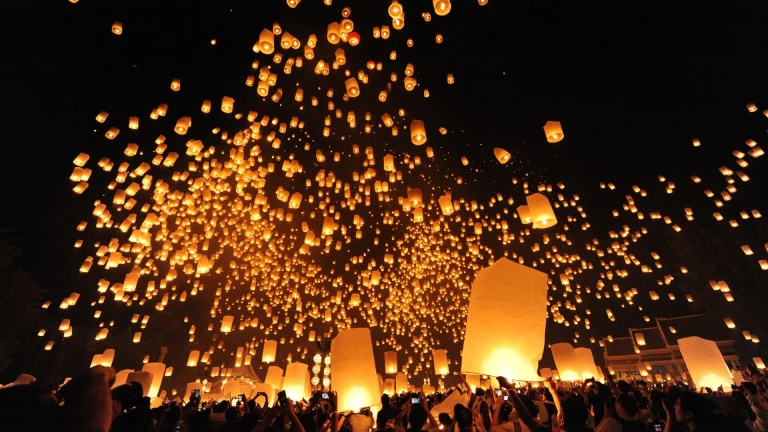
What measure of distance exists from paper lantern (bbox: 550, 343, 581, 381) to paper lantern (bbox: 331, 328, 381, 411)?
344 inches

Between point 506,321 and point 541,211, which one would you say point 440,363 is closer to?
point 541,211

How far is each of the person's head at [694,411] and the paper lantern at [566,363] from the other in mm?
9679

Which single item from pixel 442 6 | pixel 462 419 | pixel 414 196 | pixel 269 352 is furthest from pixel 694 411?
pixel 269 352

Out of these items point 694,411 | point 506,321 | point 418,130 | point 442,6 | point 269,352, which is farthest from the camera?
point 269,352

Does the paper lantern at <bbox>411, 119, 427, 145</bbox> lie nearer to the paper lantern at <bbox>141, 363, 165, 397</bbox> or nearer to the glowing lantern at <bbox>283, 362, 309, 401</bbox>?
the glowing lantern at <bbox>283, 362, 309, 401</bbox>

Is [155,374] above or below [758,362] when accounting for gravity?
below

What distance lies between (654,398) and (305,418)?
216 inches

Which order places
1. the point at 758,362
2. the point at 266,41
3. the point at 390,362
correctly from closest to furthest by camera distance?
the point at 266,41
the point at 390,362
the point at 758,362

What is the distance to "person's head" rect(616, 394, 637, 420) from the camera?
3.09 m

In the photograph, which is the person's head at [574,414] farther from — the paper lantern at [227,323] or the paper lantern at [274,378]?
the paper lantern at [227,323]

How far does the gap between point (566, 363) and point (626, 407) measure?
9.66m

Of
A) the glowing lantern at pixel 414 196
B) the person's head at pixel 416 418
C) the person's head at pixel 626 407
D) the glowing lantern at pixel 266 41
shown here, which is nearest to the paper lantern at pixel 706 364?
the glowing lantern at pixel 414 196

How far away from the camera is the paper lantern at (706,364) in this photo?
27.3ft

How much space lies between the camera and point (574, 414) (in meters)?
2.54
